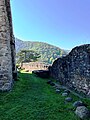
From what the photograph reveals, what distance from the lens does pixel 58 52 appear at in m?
102

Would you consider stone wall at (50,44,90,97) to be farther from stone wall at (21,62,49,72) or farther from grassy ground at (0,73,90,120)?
stone wall at (21,62,49,72)

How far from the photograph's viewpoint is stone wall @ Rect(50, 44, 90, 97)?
982 cm

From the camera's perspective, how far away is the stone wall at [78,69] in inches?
387

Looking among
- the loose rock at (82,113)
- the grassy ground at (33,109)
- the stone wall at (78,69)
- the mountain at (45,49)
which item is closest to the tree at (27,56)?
the mountain at (45,49)

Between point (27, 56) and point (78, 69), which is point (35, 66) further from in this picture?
point (27, 56)

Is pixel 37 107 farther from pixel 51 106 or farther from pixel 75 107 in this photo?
pixel 75 107

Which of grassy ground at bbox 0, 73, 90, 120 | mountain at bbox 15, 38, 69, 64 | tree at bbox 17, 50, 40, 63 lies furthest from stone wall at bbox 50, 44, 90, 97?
mountain at bbox 15, 38, 69, 64

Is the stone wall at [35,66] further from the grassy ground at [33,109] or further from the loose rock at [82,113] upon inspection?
the loose rock at [82,113]

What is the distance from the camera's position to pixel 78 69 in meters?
11.0

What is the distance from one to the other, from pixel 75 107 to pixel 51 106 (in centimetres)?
85

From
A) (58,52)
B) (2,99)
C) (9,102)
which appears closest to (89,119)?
(9,102)

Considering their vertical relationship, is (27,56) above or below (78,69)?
above

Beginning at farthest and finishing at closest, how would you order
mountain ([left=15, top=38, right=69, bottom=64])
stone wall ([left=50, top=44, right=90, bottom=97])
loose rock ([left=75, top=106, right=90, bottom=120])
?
mountain ([left=15, top=38, right=69, bottom=64]) → stone wall ([left=50, top=44, right=90, bottom=97]) → loose rock ([left=75, top=106, right=90, bottom=120])

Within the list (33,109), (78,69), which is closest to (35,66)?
(78,69)
